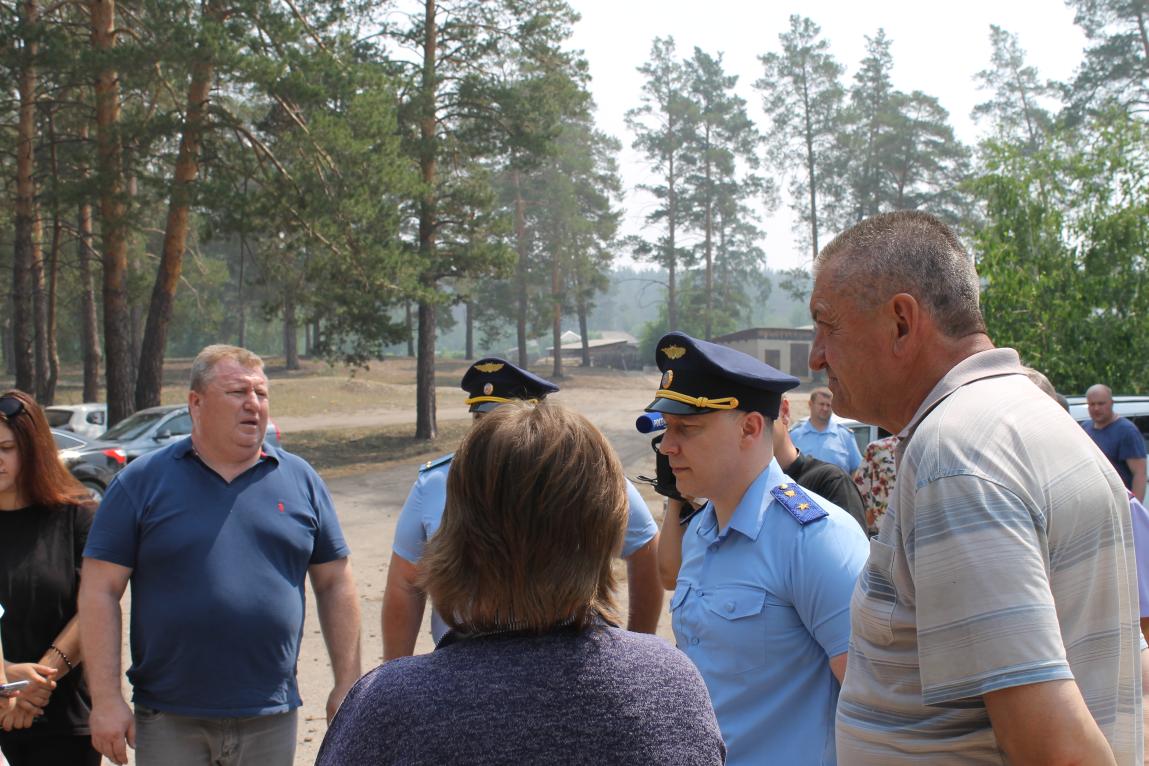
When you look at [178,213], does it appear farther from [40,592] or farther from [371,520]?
[40,592]

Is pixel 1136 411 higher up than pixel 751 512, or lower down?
lower down

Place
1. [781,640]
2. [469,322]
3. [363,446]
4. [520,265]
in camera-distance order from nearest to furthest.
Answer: [781,640], [363,446], [520,265], [469,322]

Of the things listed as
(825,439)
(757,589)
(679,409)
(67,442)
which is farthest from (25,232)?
(757,589)

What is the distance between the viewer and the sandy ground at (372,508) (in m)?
6.44

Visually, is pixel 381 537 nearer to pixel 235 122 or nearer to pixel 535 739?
pixel 235 122

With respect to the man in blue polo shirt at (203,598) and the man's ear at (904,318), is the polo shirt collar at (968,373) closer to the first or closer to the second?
the man's ear at (904,318)

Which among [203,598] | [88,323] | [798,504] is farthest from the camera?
[88,323]

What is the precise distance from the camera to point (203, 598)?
3195mm

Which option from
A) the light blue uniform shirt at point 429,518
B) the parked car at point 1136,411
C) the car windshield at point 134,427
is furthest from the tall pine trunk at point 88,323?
the light blue uniform shirt at point 429,518

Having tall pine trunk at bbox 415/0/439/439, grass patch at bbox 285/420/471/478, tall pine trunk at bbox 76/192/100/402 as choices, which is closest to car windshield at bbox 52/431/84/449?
grass patch at bbox 285/420/471/478

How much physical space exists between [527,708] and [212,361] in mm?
2561

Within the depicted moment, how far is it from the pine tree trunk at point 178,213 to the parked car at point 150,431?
398cm

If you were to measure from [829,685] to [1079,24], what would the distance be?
39.2 meters

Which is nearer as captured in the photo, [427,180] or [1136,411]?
[1136,411]
